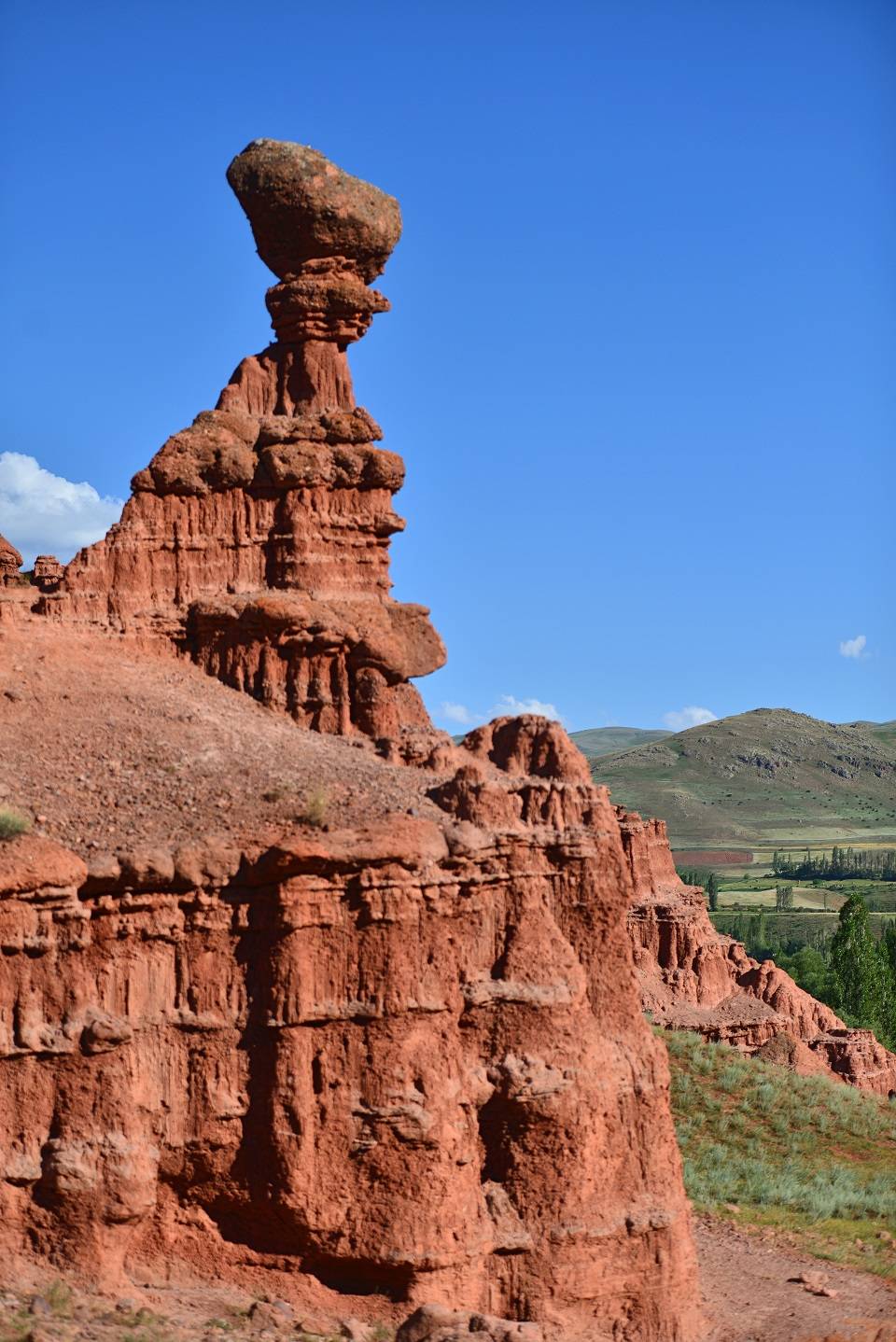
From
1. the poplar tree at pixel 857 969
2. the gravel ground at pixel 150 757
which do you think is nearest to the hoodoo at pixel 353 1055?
the gravel ground at pixel 150 757

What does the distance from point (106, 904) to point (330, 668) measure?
13136mm

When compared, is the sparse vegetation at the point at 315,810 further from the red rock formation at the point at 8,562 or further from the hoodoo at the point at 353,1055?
the red rock formation at the point at 8,562

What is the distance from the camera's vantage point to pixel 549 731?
39281 millimetres

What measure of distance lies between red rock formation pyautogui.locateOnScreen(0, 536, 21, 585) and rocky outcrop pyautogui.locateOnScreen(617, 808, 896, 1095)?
2720 cm

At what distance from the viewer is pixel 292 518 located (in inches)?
1651

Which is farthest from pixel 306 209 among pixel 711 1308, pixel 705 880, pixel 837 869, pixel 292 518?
pixel 837 869

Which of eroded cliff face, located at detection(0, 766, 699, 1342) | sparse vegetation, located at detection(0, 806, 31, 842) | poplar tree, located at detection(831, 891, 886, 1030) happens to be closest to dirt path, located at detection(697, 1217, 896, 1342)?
eroded cliff face, located at detection(0, 766, 699, 1342)

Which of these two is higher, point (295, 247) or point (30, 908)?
point (295, 247)

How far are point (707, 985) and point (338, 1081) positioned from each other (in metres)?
39.9

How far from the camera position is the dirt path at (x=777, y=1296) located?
35.6 m

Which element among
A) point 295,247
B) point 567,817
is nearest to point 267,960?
point 567,817

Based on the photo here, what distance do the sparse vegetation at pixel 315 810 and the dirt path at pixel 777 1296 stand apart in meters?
11.2

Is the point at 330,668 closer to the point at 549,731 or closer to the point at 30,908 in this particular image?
the point at 549,731

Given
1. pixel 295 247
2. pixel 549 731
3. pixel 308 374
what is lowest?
pixel 549 731
